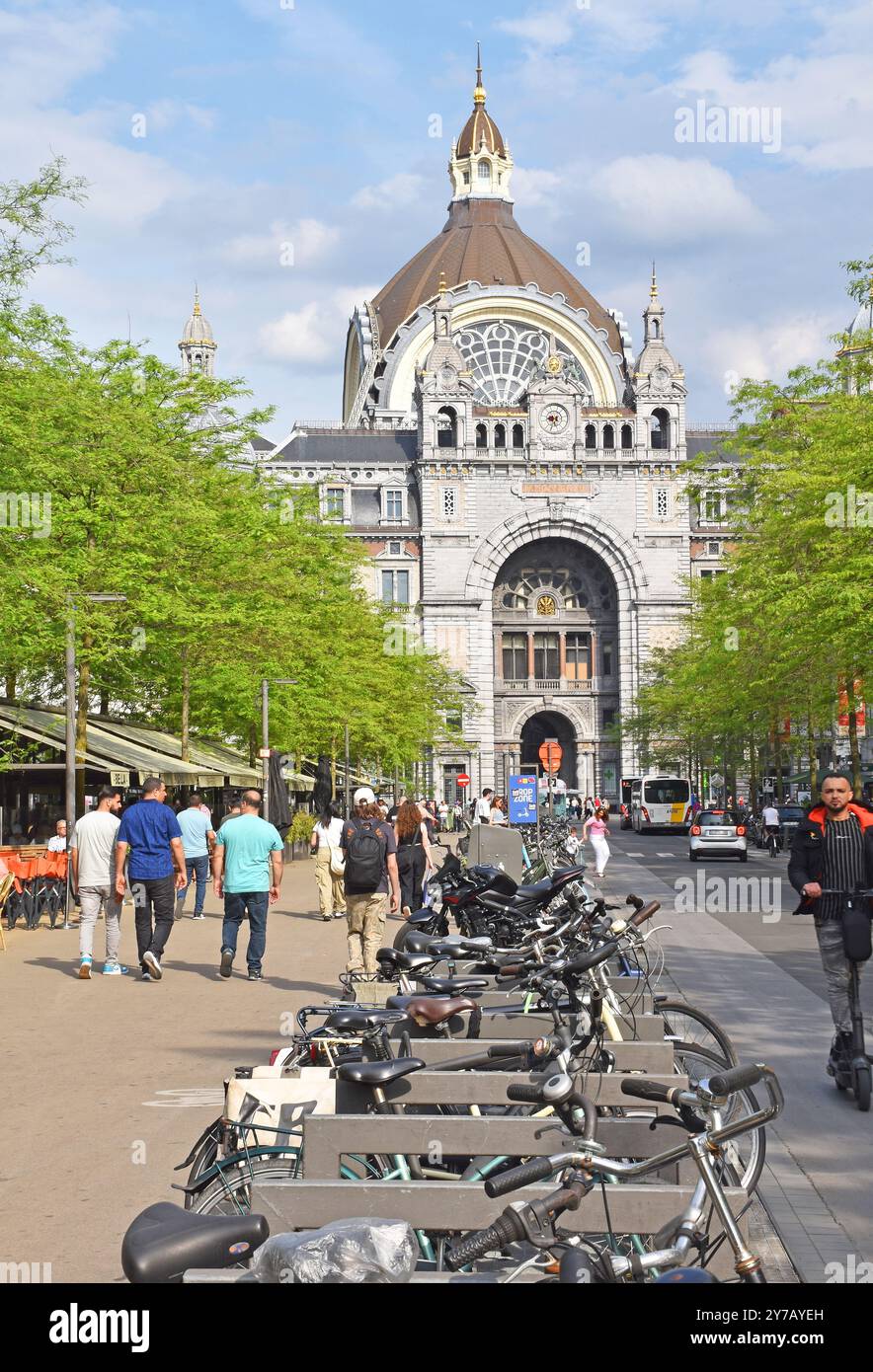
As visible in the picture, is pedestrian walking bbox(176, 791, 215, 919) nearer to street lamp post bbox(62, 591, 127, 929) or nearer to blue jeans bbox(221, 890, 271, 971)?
street lamp post bbox(62, 591, 127, 929)

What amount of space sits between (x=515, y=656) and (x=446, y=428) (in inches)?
618

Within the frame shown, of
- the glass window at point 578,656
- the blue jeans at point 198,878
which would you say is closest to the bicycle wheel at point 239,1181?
the blue jeans at point 198,878

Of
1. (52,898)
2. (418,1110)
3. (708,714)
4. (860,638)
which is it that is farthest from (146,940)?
(708,714)

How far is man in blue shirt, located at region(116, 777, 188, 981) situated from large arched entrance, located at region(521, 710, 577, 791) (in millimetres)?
81882

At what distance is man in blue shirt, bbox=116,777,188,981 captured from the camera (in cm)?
1574

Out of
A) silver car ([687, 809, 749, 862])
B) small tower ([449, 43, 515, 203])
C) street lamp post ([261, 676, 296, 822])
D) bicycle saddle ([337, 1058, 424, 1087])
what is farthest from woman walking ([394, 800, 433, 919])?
small tower ([449, 43, 515, 203])

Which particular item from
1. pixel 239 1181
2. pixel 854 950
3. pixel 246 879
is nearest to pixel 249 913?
pixel 246 879

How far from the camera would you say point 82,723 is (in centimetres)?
2684

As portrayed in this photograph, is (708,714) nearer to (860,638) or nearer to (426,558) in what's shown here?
(860,638)

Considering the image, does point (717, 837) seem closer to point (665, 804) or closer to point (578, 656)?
point (665, 804)

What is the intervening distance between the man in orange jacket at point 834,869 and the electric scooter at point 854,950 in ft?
0.13

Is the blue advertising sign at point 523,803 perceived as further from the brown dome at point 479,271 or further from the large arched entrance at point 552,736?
the brown dome at point 479,271

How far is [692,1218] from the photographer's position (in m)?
3.64

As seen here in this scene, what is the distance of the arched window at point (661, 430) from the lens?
318 ft
